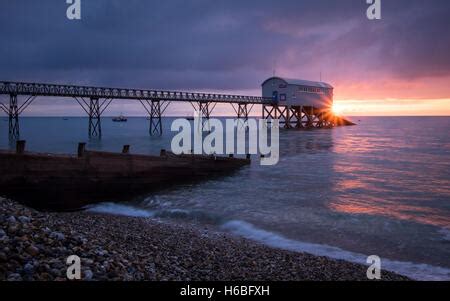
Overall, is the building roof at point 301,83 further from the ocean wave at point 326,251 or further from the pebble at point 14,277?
the pebble at point 14,277

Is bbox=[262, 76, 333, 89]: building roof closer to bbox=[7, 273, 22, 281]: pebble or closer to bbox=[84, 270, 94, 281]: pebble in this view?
bbox=[84, 270, 94, 281]: pebble

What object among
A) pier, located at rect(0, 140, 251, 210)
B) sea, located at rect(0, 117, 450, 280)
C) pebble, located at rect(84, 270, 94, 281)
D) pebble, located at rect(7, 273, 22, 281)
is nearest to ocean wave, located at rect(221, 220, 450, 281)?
sea, located at rect(0, 117, 450, 280)

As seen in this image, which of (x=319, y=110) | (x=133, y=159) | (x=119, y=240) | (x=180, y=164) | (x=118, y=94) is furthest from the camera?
(x=319, y=110)

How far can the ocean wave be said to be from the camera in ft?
27.4

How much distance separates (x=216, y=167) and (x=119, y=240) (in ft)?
43.5

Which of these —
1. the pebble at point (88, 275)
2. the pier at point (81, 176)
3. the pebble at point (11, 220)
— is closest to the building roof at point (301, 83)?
the pier at point (81, 176)

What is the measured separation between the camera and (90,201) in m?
15.0

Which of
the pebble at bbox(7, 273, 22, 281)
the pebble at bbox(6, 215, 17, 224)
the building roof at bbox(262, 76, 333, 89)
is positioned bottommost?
the pebble at bbox(7, 273, 22, 281)

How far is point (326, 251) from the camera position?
984cm

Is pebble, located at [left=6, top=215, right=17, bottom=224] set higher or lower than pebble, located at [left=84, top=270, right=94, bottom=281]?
higher
